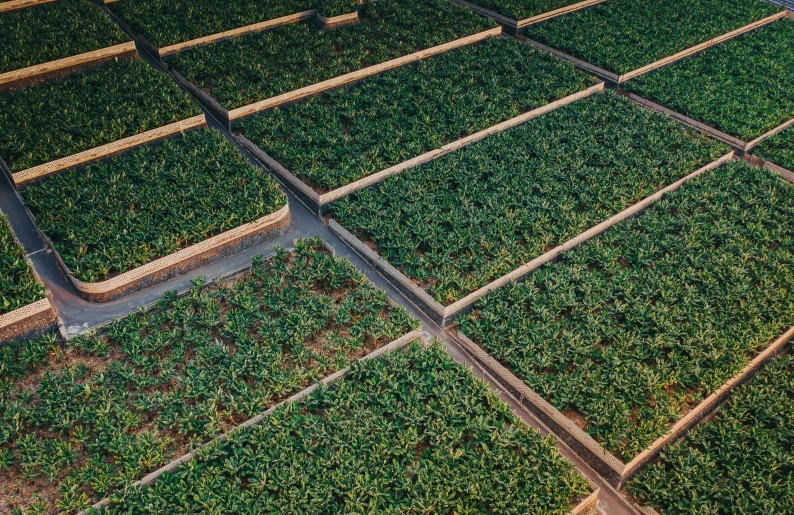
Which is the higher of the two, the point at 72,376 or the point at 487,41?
the point at 487,41

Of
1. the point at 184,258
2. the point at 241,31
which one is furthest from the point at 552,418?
the point at 241,31

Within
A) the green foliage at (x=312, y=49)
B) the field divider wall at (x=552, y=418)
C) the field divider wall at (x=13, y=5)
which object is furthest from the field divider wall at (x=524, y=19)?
the field divider wall at (x=13, y=5)

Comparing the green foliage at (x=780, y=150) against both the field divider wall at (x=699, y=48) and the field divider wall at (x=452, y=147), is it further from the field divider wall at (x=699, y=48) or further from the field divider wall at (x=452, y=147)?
the field divider wall at (x=452, y=147)

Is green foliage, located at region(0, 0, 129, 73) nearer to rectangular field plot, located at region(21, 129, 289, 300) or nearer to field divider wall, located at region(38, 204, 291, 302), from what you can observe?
rectangular field plot, located at region(21, 129, 289, 300)

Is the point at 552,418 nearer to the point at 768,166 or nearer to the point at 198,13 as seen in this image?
the point at 768,166

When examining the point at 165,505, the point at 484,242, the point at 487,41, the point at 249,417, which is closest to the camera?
the point at 165,505

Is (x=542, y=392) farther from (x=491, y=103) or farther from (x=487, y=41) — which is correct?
(x=487, y=41)

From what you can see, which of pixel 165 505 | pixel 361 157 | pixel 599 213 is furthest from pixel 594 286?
pixel 165 505
